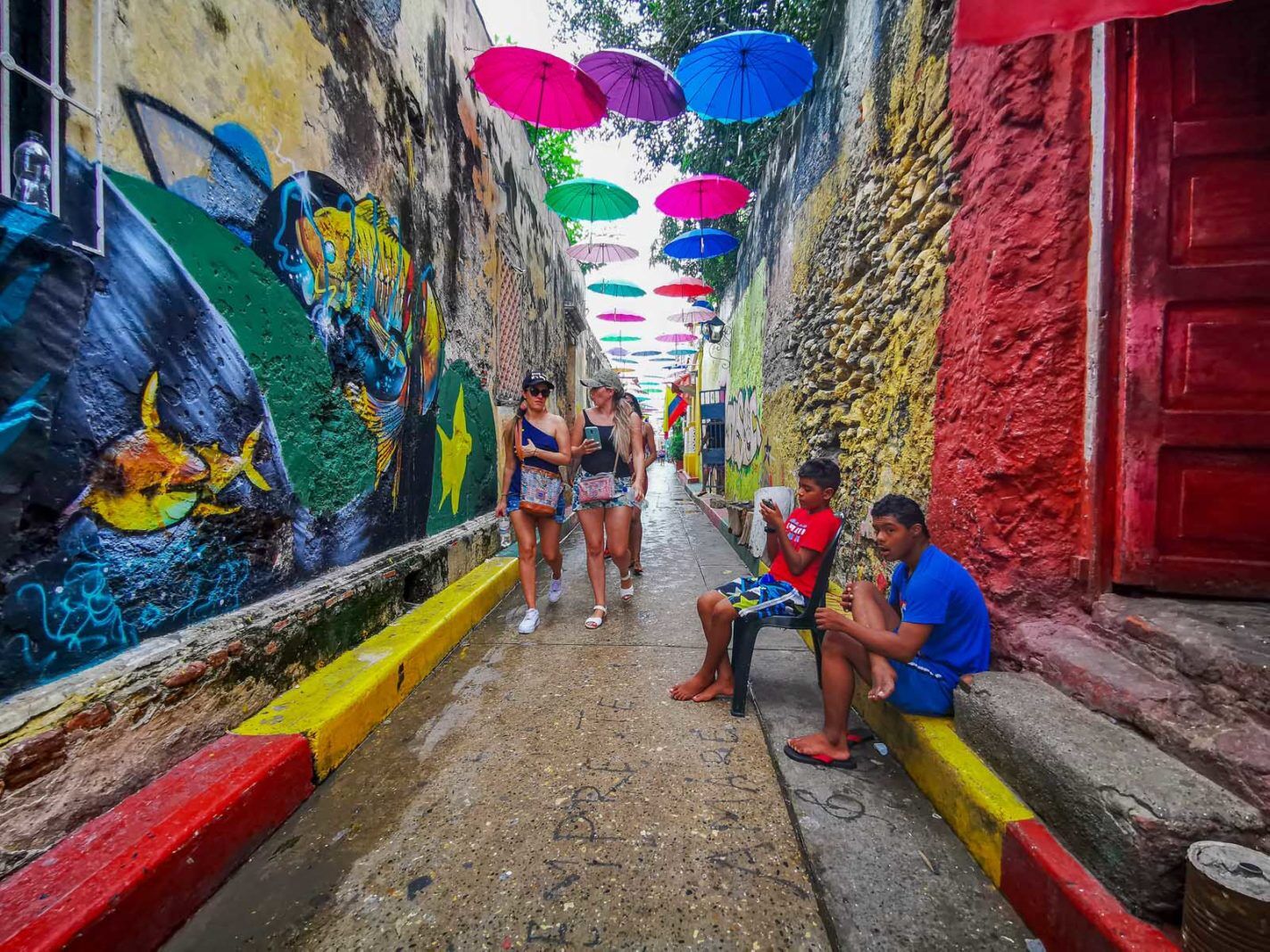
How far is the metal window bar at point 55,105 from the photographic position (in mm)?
1502

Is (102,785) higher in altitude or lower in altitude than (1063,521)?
lower

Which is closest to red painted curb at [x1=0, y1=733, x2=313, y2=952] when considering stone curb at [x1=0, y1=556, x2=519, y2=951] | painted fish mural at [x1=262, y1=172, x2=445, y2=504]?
stone curb at [x1=0, y1=556, x2=519, y2=951]

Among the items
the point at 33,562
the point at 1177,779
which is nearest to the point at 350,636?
the point at 33,562

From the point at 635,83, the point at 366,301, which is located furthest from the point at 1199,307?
the point at 635,83

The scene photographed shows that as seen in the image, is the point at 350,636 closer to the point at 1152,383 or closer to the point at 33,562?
the point at 33,562

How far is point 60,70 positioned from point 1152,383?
11.9 ft

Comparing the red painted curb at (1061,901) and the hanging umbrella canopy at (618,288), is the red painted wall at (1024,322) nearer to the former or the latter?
the red painted curb at (1061,901)

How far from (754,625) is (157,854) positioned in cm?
217

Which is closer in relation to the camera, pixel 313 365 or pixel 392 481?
pixel 313 365

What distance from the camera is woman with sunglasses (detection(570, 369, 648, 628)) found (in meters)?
4.14

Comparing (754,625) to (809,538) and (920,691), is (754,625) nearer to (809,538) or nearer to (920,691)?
(809,538)

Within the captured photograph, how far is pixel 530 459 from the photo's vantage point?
158 inches

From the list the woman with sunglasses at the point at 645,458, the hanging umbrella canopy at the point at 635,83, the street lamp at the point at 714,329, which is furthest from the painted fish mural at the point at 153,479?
the street lamp at the point at 714,329

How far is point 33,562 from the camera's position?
1.63 meters
